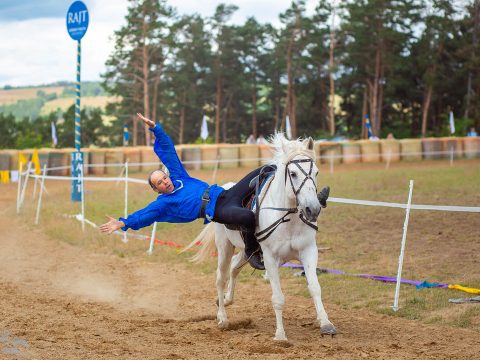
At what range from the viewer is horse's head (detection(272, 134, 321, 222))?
235 inches

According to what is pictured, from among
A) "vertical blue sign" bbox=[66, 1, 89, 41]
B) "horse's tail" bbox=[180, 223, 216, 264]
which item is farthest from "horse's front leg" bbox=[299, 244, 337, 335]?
"vertical blue sign" bbox=[66, 1, 89, 41]

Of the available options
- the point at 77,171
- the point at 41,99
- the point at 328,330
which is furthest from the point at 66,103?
the point at 328,330

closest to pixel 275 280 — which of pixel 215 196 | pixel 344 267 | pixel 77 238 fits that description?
pixel 215 196

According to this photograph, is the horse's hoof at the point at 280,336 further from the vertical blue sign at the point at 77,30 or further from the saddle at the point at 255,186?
the vertical blue sign at the point at 77,30

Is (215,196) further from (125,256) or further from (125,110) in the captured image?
(125,110)

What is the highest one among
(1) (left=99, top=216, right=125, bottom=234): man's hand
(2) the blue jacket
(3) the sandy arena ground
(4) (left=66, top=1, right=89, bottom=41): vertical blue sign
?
(4) (left=66, top=1, right=89, bottom=41): vertical blue sign

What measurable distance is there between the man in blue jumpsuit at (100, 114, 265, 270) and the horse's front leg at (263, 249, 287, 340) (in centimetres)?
34

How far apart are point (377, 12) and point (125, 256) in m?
40.2

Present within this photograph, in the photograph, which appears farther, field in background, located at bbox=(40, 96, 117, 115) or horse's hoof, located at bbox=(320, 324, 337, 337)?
field in background, located at bbox=(40, 96, 117, 115)

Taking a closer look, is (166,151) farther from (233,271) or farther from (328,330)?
(328,330)

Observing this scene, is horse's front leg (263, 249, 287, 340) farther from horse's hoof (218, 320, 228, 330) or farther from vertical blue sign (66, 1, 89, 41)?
vertical blue sign (66, 1, 89, 41)

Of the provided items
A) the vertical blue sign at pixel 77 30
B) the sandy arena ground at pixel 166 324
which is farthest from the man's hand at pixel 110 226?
the vertical blue sign at pixel 77 30

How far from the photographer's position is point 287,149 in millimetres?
6527

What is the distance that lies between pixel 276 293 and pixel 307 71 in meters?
51.5
